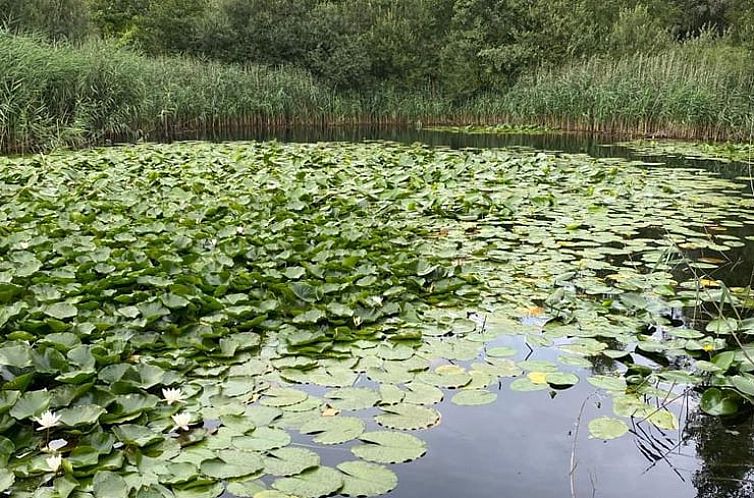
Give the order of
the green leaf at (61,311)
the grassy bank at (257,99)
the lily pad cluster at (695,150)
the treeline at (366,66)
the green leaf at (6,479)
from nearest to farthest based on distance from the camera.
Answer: the green leaf at (6,479) < the green leaf at (61,311) < the grassy bank at (257,99) < the lily pad cluster at (695,150) < the treeline at (366,66)

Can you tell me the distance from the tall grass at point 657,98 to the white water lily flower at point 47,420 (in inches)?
423

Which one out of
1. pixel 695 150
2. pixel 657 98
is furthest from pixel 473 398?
pixel 657 98

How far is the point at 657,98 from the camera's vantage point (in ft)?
37.1

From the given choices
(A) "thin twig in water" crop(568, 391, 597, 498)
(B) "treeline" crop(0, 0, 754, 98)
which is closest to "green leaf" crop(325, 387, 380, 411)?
(A) "thin twig in water" crop(568, 391, 597, 498)

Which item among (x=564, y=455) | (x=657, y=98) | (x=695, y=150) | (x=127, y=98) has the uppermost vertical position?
(x=657, y=98)

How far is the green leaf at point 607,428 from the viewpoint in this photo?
6.57 feet

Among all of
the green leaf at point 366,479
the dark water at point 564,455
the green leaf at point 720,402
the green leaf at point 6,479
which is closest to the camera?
the green leaf at point 6,479

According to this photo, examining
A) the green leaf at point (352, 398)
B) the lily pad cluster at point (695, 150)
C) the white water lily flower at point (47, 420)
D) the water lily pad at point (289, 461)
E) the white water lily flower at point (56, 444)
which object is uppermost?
the lily pad cluster at point (695, 150)

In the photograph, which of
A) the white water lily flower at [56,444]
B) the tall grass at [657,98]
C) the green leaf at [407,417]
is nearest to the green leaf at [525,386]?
the green leaf at [407,417]

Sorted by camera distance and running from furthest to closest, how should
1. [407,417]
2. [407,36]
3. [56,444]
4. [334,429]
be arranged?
1. [407,36]
2. [407,417]
3. [334,429]
4. [56,444]

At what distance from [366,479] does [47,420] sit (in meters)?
0.87

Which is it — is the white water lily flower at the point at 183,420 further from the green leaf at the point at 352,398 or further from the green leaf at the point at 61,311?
the green leaf at the point at 61,311

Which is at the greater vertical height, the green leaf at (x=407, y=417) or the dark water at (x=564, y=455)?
the green leaf at (x=407, y=417)

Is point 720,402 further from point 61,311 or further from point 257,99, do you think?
point 257,99
